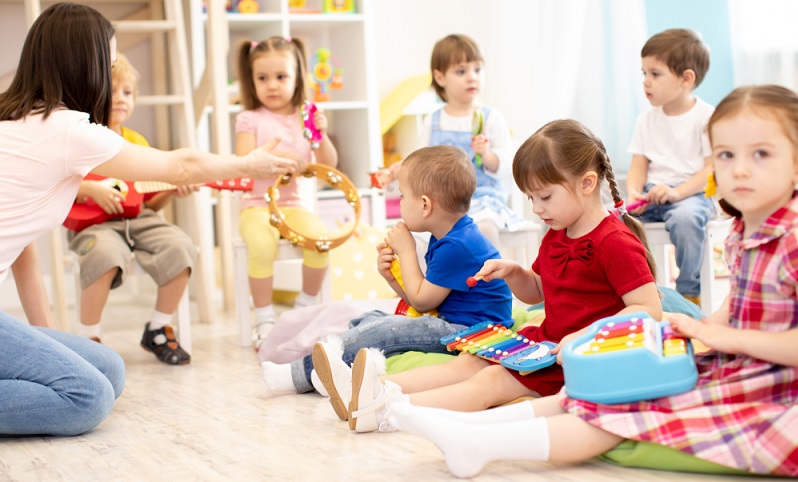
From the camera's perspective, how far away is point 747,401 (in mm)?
1495

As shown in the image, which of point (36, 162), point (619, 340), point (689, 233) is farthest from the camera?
point (689, 233)

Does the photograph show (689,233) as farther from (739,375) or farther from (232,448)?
(232,448)

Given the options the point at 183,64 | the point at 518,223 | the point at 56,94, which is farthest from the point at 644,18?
the point at 56,94

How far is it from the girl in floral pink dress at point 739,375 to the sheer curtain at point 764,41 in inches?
67.7

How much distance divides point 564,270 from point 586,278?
0.05m

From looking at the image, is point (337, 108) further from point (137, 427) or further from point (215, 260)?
point (137, 427)

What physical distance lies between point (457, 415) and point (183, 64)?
8.26 ft

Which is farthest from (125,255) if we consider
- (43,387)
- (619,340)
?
(619,340)

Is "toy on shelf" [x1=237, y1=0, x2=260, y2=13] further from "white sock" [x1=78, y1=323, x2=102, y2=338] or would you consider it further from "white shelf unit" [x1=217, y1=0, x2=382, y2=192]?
"white sock" [x1=78, y1=323, x2=102, y2=338]

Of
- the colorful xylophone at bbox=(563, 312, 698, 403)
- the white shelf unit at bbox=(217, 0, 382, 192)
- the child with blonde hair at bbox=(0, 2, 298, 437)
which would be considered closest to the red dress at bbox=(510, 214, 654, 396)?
the colorful xylophone at bbox=(563, 312, 698, 403)

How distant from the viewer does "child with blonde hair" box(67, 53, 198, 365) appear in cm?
279

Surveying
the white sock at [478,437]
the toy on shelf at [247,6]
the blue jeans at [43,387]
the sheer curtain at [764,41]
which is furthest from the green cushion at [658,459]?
the toy on shelf at [247,6]

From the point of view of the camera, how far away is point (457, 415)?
1.55 meters

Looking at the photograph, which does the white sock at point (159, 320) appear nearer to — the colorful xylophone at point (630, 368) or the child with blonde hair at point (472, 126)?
the child with blonde hair at point (472, 126)
